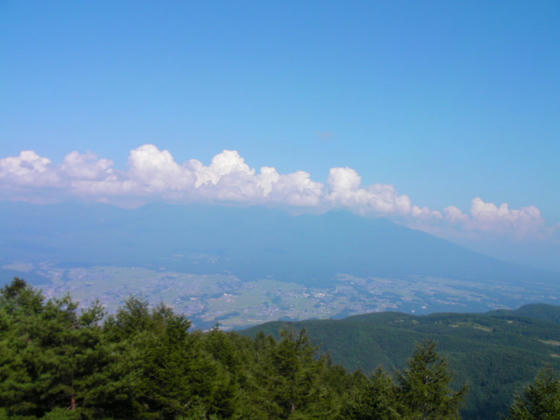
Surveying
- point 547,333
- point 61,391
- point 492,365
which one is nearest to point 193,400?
point 61,391

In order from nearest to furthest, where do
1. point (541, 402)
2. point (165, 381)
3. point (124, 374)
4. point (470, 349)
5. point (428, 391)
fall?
point (124, 374)
point (165, 381)
point (541, 402)
point (428, 391)
point (470, 349)

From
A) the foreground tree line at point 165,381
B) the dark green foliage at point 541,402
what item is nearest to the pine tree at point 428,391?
the foreground tree line at point 165,381

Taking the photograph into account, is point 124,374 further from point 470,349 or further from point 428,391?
point 470,349

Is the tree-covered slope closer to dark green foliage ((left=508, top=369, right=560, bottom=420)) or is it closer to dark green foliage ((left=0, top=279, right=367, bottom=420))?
dark green foliage ((left=0, top=279, right=367, bottom=420))

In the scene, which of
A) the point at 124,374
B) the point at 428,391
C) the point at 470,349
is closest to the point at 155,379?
the point at 124,374

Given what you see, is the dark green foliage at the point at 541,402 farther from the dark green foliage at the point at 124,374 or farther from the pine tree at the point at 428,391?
the dark green foliage at the point at 124,374
